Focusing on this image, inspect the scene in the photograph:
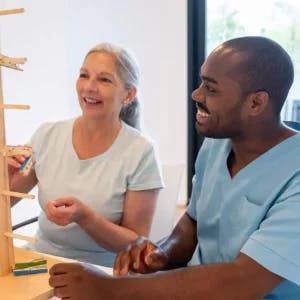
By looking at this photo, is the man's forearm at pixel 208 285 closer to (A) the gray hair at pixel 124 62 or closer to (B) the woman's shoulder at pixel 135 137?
(B) the woman's shoulder at pixel 135 137

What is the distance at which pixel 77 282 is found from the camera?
0.87 meters

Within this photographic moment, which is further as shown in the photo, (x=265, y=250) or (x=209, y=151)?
(x=209, y=151)

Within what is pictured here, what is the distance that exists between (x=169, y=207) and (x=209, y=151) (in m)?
0.46

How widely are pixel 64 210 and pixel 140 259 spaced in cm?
24

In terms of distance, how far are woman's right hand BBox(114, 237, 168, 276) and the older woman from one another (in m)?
0.24

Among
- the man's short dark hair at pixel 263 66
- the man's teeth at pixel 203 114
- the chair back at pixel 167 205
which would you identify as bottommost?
the chair back at pixel 167 205

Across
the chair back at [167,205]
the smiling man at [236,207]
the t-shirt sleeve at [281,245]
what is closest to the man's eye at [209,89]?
the smiling man at [236,207]

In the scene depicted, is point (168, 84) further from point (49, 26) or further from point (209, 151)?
point (209, 151)

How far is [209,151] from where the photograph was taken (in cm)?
118

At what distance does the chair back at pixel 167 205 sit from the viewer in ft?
5.22

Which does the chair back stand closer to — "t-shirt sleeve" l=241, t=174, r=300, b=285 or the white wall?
"t-shirt sleeve" l=241, t=174, r=300, b=285

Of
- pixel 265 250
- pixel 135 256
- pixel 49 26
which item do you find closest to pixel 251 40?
pixel 265 250

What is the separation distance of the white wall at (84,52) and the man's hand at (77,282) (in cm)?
158

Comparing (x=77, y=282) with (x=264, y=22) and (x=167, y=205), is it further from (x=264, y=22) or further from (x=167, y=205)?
(x=264, y=22)
